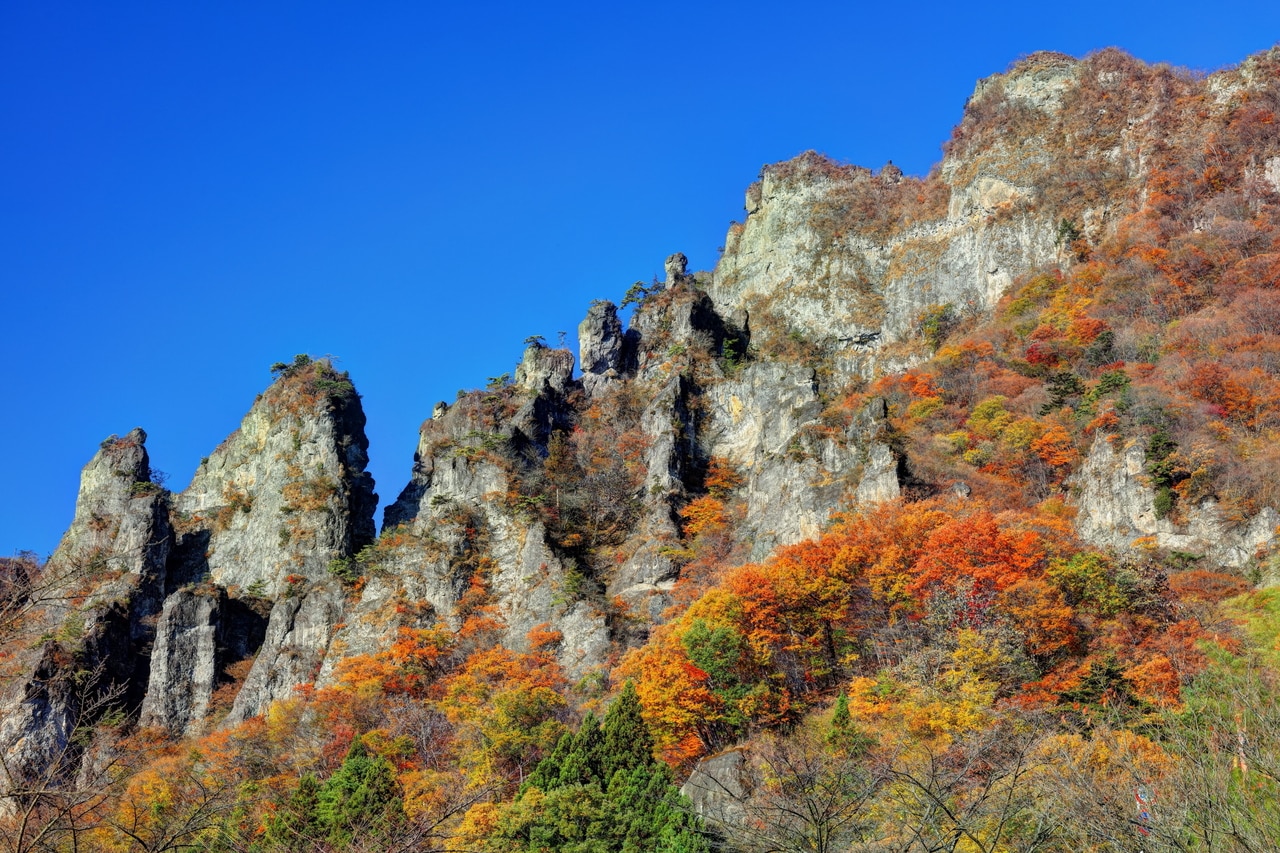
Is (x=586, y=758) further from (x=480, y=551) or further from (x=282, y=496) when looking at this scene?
(x=282, y=496)

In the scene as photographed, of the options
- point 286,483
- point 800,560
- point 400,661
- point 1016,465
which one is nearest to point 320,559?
point 286,483

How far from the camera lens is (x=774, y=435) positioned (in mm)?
55094

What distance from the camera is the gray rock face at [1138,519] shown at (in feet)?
114

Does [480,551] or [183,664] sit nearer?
[183,664]

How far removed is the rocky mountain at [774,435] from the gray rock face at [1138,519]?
0.33ft

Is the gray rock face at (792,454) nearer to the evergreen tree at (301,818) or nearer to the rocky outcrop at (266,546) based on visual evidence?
the rocky outcrop at (266,546)

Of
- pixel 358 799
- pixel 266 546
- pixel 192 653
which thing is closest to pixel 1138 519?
pixel 358 799

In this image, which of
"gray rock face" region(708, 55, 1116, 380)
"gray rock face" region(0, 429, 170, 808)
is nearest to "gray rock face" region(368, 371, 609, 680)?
"gray rock face" region(0, 429, 170, 808)

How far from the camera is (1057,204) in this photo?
63469 millimetres

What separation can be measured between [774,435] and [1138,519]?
65.9ft

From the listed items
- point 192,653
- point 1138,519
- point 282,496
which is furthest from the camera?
point 282,496

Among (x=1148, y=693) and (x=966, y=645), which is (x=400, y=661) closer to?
(x=966, y=645)

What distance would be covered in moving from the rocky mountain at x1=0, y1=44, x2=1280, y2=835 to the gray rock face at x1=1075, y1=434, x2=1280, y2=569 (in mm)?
102

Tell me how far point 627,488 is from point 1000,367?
18.8 meters
